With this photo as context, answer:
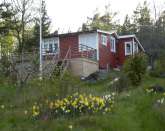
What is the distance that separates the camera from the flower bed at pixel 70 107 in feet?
43.7

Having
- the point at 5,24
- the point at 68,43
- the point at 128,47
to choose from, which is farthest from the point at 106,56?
the point at 5,24

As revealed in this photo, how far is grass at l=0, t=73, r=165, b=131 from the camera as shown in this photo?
12.6 m

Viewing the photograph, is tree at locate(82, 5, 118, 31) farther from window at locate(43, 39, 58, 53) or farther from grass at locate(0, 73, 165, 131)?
grass at locate(0, 73, 165, 131)

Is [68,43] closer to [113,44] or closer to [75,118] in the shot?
[113,44]

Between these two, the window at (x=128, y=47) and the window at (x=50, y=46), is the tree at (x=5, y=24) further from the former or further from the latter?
the window at (x=128, y=47)

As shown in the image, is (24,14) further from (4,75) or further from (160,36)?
(4,75)

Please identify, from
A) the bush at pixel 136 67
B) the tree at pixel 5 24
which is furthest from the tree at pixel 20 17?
the bush at pixel 136 67

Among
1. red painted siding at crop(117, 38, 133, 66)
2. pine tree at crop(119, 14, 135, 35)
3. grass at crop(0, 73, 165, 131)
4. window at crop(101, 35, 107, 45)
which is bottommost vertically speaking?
grass at crop(0, 73, 165, 131)

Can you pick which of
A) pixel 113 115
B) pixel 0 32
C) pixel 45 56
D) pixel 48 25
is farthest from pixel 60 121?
pixel 48 25

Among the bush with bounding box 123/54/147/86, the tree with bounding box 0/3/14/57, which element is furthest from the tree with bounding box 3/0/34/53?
the bush with bounding box 123/54/147/86

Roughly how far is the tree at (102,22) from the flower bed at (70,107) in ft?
176

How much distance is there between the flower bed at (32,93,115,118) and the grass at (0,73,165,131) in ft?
0.92

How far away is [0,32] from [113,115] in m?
34.7

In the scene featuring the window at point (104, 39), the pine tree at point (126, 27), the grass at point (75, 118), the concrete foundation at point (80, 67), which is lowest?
the grass at point (75, 118)
